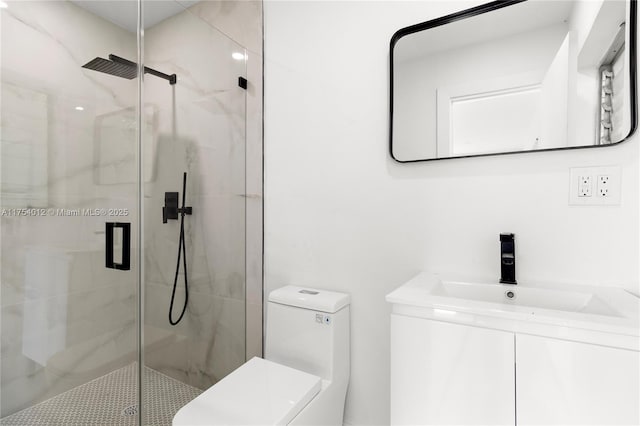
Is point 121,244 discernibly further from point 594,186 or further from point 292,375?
point 594,186

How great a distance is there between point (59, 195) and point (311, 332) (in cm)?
106

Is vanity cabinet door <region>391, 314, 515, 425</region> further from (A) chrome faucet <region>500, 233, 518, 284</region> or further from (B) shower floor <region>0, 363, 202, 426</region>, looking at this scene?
(B) shower floor <region>0, 363, 202, 426</region>

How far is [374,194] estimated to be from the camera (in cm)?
146

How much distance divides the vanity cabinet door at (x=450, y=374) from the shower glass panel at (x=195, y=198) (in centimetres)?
98

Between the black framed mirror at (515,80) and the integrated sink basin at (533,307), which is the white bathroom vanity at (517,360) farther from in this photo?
the black framed mirror at (515,80)

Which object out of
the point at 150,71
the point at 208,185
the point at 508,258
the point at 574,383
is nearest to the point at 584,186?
the point at 508,258

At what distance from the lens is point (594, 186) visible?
1.09 metres

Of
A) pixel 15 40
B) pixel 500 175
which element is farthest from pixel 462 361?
pixel 15 40

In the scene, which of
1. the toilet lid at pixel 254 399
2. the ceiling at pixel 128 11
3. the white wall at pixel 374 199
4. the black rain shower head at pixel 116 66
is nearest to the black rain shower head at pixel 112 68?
the black rain shower head at pixel 116 66

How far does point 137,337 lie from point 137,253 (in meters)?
0.33

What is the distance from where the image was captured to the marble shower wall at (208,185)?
1.36m

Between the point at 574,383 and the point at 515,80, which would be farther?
the point at 515,80

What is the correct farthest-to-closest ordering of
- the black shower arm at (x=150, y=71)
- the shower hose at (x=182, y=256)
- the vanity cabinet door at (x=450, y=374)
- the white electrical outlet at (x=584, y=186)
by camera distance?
the shower hose at (x=182, y=256), the black shower arm at (x=150, y=71), the white electrical outlet at (x=584, y=186), the vanity cabinet door at (x=450, y=374)

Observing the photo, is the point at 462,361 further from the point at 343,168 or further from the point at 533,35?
the point at 533,35
